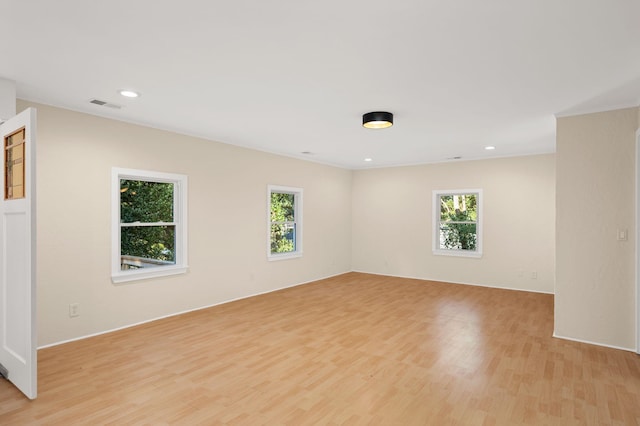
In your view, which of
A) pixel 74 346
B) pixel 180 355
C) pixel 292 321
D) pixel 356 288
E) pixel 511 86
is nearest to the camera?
pixel 511 86

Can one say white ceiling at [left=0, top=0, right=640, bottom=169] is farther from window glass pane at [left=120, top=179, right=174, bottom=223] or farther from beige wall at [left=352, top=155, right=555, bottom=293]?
beige wall at [left=352, top=155, right=555, bottom=293]

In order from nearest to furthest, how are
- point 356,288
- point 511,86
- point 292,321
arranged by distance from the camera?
point 511,86
point 292,321
point 356,288

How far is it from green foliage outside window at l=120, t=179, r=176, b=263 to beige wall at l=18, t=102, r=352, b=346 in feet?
0.82

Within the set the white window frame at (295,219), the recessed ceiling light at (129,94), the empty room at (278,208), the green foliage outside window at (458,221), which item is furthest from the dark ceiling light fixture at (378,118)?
the green foliage outside window at (458,221)

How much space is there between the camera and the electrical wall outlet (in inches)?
148

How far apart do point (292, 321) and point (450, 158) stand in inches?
182

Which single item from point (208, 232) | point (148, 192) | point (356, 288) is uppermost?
point (148, 192)

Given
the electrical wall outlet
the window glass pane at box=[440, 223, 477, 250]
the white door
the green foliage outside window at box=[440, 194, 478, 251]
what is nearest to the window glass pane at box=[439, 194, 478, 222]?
the green foliage outside window at box=[440, 194, 478, 251]

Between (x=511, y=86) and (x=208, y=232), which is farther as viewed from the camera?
(x=208, y=232)

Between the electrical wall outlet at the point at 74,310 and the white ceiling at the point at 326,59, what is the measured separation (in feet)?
7.01

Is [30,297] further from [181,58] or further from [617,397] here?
[617,397]

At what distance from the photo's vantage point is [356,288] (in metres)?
6.61

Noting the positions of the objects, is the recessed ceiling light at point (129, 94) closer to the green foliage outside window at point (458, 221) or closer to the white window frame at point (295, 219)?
the white window frame at point (295, 219)

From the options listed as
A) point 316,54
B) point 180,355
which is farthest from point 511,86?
point 180,355
